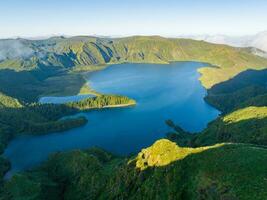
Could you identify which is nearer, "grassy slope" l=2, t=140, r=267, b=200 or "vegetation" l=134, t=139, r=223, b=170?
"grassy slope" l=2, t=140, r=267, b=200

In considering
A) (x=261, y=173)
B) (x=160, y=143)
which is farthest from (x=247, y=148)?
(x=160, y=143)

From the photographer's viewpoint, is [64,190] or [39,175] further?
[39,175]

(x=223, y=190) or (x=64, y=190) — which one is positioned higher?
(x=223, y=190)

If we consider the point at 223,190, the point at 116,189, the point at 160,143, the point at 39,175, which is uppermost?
the point at 223,190

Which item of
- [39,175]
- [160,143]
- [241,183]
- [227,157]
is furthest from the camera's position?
[39,175]

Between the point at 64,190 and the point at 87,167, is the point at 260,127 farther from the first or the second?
the point at 64,190

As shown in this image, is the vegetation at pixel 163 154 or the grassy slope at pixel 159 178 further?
the vegetation at pixel 163 154

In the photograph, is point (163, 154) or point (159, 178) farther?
point (163, 154)

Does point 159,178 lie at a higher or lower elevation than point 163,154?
lower
